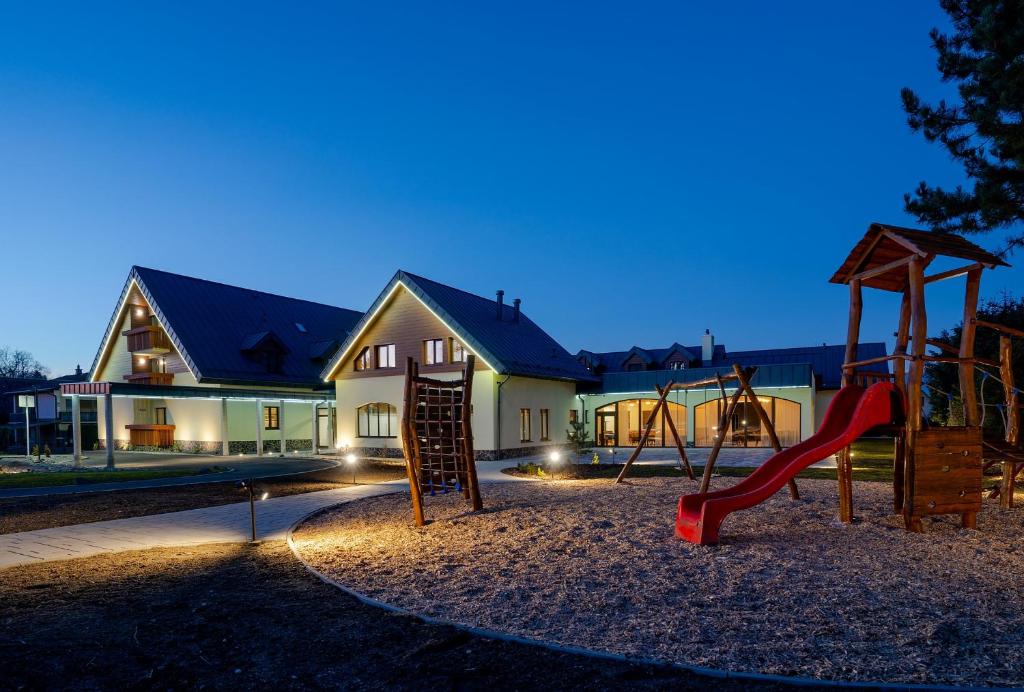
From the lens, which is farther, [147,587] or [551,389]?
[551,389]

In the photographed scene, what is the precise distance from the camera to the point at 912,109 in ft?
41.6

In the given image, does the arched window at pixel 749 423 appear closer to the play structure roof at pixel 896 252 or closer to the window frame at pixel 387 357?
the window frame at pixel 387 357

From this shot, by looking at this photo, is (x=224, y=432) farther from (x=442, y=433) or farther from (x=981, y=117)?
(x=981, y=117)


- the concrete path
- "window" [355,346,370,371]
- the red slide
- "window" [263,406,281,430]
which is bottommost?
the concrete path

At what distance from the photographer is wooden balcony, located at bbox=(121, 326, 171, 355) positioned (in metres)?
31.3

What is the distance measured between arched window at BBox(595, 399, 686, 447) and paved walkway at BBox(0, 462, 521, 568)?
1985cm

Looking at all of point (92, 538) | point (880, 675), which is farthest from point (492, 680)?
point (92, 538)

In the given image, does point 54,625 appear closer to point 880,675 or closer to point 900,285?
point 880,675

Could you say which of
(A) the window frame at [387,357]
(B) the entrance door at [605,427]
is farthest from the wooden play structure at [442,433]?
(B) the entrance door at [605,427]

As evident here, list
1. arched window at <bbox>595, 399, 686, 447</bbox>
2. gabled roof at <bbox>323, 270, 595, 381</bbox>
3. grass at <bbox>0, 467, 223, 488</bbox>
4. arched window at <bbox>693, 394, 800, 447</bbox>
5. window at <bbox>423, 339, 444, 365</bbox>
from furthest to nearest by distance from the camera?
arched window at <bbox>595, 399, 686, 447</bbox>
arched window at <bbox>693, 394, 800, 447</bbox>
window at <bbox>423, 339, 444, 365</bbox>
gabled roof at <bbox>323, 270, 595, 381</bbox>
grass at <bbox>0, 467, 223, 488</bbox>

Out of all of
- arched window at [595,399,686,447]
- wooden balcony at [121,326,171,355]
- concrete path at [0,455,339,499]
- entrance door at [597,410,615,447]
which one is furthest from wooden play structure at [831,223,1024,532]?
wooden balcony at [121,326,171,355]

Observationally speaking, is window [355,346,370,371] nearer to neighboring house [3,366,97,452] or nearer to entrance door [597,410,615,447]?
entrance door [597,410,615,447]

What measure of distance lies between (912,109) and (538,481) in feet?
36.6

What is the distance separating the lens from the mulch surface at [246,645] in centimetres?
422
